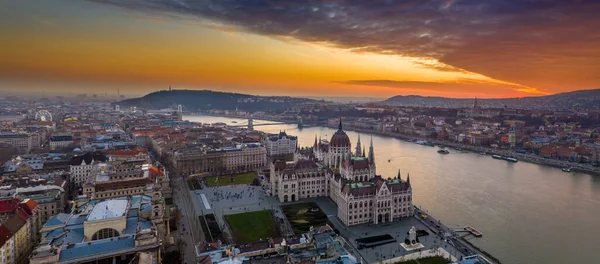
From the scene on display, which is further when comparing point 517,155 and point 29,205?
point 517,155

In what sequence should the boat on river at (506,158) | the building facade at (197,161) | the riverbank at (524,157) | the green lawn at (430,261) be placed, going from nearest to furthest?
the green lawn at (430,261) → the building facade at (197,161) → the riverbank at (524,157) → the boat on river at (506,158)

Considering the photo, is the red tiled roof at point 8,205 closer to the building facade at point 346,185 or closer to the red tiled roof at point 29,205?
the red tiled roof at point 29,205

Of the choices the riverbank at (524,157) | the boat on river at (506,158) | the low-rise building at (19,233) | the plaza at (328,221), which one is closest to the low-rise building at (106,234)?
the low-rise building at (19,233)

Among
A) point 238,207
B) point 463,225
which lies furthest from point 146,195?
point 463,225

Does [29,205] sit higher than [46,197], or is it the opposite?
[29,205]

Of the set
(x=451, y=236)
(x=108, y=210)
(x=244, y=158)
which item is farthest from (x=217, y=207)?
(x=451, y=236)

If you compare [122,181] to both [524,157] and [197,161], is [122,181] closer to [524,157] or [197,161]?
[197,161]
